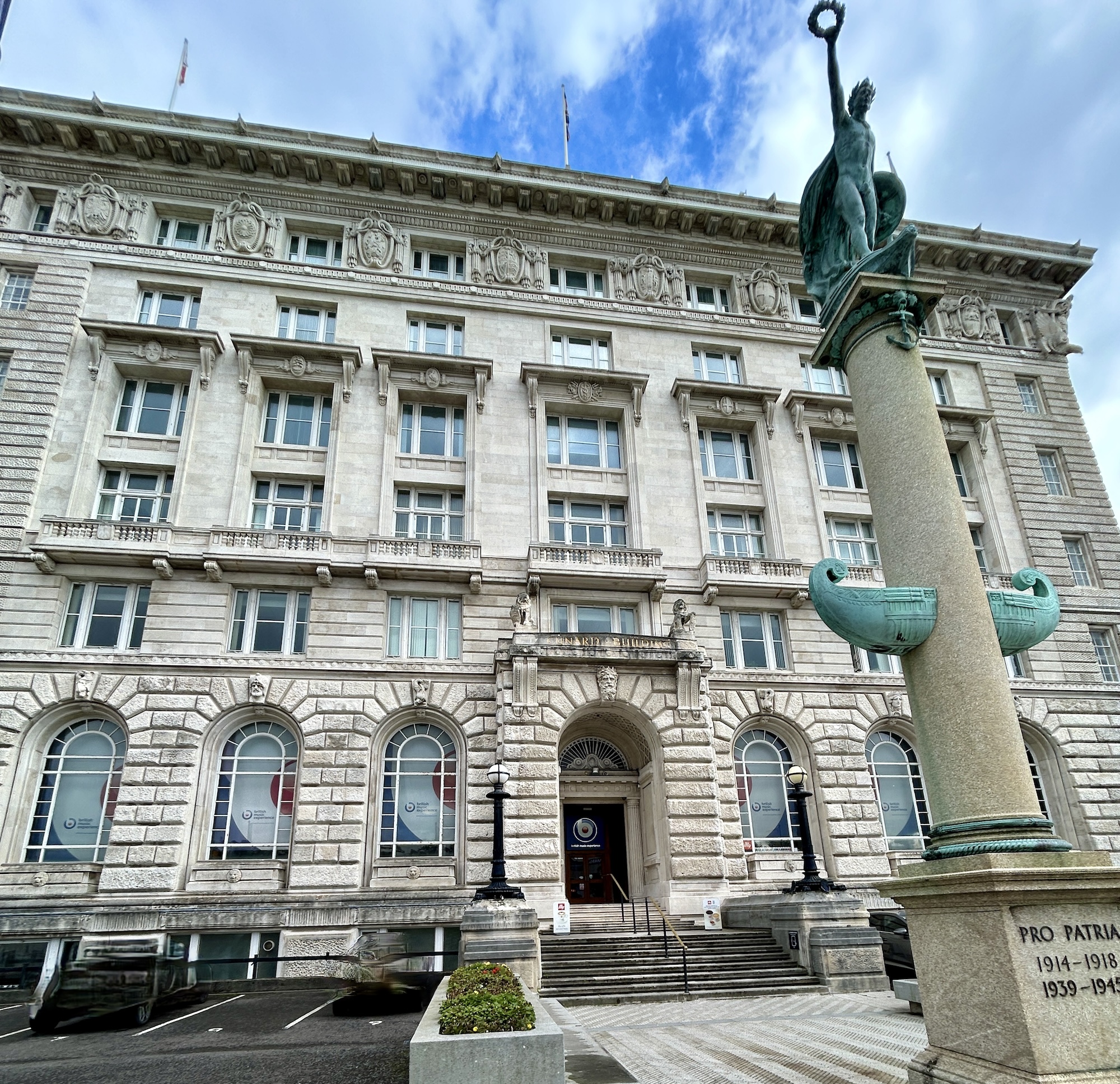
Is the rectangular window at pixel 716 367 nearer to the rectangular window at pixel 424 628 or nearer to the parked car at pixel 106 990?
the rectangular window at pixel 424 628

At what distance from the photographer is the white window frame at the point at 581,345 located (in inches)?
1252

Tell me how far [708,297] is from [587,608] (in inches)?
644

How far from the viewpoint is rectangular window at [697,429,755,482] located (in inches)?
1230

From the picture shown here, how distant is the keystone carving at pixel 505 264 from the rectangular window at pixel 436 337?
2.50 m

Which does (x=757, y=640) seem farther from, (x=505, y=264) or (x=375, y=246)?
(x=375, y=246)

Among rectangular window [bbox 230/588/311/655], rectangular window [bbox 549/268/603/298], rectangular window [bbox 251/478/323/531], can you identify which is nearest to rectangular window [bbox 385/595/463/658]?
rectangular window [bbox 230/588/311/655]

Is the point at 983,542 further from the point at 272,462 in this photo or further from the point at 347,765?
the point at 272,462

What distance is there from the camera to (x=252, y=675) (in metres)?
24.3

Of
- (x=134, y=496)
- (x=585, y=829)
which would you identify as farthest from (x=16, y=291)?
(x=585, y=829)

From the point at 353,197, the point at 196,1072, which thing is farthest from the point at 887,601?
the point at 353,197

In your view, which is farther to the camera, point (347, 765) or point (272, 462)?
point (272, 462)

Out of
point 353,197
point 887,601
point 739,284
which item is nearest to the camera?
point 887,601

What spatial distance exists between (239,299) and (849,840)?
29.6m

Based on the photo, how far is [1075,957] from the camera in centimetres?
655
